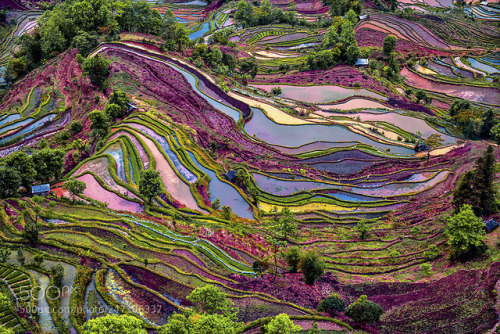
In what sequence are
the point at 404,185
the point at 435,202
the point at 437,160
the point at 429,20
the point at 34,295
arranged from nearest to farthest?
1. the point at 34,295
2. the point at 435,202
3. the point at 404,185
4. the point at 437,160
5. the point at 429,20

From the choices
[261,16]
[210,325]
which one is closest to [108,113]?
[210,325]

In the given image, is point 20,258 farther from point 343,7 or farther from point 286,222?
point 343,7

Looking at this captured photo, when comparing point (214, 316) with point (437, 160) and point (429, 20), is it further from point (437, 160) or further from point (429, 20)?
point (429, 20)

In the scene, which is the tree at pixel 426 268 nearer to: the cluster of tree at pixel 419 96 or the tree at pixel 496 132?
the tree at pixel 496 132

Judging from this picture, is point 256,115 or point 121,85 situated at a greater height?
point 121,85

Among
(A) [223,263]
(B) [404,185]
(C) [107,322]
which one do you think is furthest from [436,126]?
(C) [107,322]

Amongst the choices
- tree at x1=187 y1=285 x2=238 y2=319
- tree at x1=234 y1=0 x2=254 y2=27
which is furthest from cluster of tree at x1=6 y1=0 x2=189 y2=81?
tree at x1=187 y1=285 x2=238 y2=319

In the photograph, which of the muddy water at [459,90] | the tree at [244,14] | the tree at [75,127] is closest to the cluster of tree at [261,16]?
the tree at [244,14]
